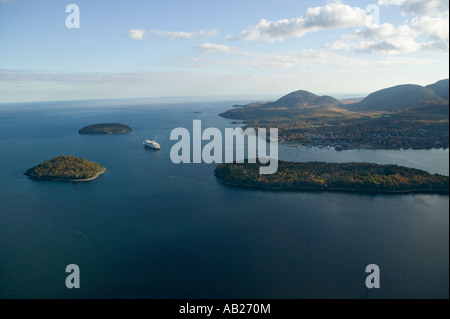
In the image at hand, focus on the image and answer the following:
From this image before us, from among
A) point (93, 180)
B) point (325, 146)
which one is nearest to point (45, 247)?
point (93, 180)

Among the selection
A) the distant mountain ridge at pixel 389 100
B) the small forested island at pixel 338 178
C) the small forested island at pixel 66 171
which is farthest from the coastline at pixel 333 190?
the distant mountain ridge at pixel 389 100

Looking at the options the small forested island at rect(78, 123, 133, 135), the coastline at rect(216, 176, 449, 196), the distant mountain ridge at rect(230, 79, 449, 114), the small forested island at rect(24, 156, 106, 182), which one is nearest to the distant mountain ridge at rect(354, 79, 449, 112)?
the distant mountain ridge at rect(230, 79, 449, 114)

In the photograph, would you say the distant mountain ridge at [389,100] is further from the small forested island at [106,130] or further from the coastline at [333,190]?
the small forested island at [106,130]

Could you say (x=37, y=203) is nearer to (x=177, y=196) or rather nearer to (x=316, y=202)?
(x=177, y=196)

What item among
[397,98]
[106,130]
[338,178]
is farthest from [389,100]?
[106,130]

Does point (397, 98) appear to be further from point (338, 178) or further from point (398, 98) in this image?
point (338, 178)
